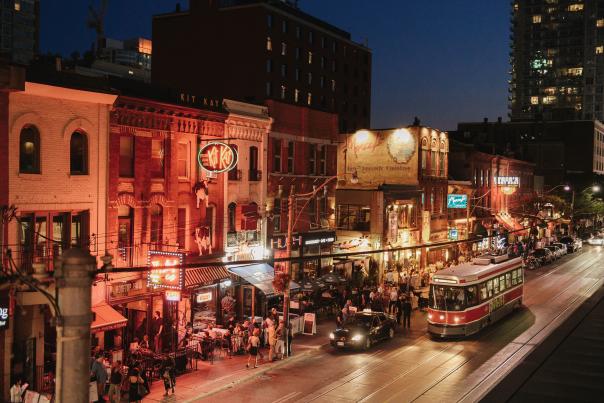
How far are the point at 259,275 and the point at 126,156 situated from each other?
29.5 feet

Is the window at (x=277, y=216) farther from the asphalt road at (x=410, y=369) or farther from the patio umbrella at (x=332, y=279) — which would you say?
the asphalt road at (x=410, y=369)

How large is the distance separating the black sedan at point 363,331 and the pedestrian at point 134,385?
1035 cm

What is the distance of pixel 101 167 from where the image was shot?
24.8m

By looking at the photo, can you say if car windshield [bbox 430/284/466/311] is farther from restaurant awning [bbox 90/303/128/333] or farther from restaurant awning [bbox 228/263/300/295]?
restaurant awning [bbox 90/303/128/333]

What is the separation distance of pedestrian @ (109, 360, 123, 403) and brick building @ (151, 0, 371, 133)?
160 ft

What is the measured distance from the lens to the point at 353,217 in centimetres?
4628

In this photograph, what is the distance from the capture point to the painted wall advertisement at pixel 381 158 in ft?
165

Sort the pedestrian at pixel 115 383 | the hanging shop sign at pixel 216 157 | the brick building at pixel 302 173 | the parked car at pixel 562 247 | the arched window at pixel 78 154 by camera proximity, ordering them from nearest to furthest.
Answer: the pedestrian at pixel 115 383 < the arched window at pixel 78 154 < the hanging shop sign at pixel 216 157 < the brick building at pixel 302 173 < the parked car at pixel 562 247

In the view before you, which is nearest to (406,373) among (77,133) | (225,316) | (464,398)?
(464,398)

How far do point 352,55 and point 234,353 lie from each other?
265 feet

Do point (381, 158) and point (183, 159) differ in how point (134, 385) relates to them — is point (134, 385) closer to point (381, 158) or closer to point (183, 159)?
point (183, 159)

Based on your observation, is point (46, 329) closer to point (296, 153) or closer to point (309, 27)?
point (296, 153)

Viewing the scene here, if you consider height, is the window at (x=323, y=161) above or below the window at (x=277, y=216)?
above

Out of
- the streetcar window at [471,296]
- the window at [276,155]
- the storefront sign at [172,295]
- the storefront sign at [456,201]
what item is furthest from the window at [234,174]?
the storefront sign at [456,201]
